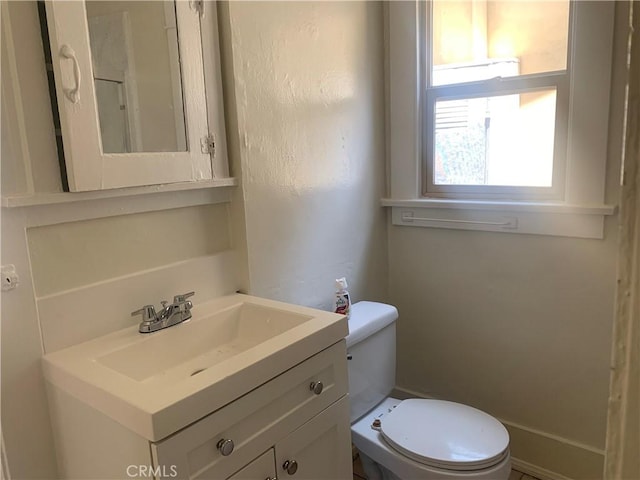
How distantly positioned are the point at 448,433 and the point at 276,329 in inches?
26.3

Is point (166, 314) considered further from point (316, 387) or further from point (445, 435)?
point (445, 435)

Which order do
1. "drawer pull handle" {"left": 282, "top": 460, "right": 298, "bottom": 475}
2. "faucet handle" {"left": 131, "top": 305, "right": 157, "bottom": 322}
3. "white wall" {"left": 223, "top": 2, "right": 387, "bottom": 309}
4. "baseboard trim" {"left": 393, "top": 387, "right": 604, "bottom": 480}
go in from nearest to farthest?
"drawer pull handle" {"left": 282, "top": 460, "right": 298, "bottom": 475}
"faucet handle" {"left": 131, "top": 305, "right": 157, "bottom": 322}
"white wall" {"left": 223, "top": 2, "right": 387, "bottom": 309}
"baseboard trim" {"left": 393, "top": 387, "right": 604, "bottom": 480}

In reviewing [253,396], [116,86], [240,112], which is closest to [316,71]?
[240,112]

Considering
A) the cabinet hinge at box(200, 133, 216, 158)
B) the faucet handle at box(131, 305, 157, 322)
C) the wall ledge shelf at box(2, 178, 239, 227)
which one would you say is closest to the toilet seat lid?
the faucet handle at box(131, 305, 157, 322)

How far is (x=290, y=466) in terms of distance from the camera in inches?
49.6

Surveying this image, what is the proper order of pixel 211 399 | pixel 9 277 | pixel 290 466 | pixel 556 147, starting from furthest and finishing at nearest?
pixel 556 147
pixel 290 466
pixel 9 277
pixel 211 399

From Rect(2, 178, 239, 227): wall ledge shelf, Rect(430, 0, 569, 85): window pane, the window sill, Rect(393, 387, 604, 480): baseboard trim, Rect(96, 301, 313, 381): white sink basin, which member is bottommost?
Rect(393, 387, 604, 480): baseboard trim

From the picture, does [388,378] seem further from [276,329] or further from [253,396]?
[253,396]

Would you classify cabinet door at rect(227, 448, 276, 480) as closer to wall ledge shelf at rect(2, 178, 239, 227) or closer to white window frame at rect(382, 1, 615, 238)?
wall ledge shelf at rect(2, 178, 239, 227)

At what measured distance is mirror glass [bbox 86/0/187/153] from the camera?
128 centimetres

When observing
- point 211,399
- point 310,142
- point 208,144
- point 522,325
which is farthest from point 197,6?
point 522,325

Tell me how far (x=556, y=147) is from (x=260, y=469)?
1.49 m

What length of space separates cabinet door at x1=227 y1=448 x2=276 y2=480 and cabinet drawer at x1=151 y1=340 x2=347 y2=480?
0.05ft

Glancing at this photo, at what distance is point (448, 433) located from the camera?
161 cm
